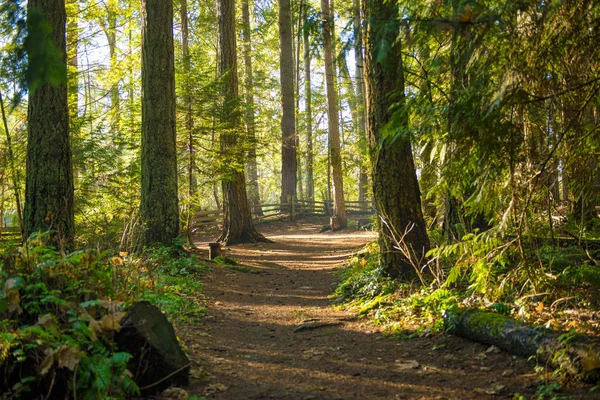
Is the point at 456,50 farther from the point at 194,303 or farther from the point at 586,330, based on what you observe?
the point at 194,303

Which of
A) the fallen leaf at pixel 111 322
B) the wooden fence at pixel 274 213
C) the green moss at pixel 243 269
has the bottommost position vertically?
the green moss at pixel 243 269

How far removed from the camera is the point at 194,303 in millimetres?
7949

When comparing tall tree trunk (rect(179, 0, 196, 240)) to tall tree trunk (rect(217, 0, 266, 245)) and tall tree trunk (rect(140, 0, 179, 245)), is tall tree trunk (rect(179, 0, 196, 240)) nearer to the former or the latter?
tall tree trunk (rect(217, 0, 266, 245))

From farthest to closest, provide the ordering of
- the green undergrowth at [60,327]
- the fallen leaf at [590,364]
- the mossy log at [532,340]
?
1. the mossy log at [532,340]
2. the fallen leaf at [590,364]
3. the green undergrowth at [60,327]

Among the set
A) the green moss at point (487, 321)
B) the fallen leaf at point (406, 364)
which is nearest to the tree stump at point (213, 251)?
the fallen leaf at point (406, 364)

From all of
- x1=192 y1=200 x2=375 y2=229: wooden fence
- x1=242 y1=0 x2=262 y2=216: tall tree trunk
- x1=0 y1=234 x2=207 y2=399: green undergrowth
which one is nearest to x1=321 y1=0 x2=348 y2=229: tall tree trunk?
x1=242 y1=0 x2=262 y2=216: tall tree trunk

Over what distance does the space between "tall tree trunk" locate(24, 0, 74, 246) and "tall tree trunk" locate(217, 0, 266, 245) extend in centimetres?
628

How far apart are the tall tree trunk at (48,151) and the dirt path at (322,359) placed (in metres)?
2.96

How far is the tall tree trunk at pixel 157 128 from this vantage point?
11195 millimetres

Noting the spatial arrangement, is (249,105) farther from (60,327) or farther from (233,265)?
(60,327)

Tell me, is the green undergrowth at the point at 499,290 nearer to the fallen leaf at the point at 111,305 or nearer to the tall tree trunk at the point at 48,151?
the fallen leaf at the point at 111,305

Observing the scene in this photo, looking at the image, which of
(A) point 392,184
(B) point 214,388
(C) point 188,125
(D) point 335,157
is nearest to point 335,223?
(D) point 335,157

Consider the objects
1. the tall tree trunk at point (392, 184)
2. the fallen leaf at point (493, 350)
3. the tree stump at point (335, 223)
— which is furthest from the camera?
the tree stump at point (335, 223)

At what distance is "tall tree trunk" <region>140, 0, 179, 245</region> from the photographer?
36.7 ft
